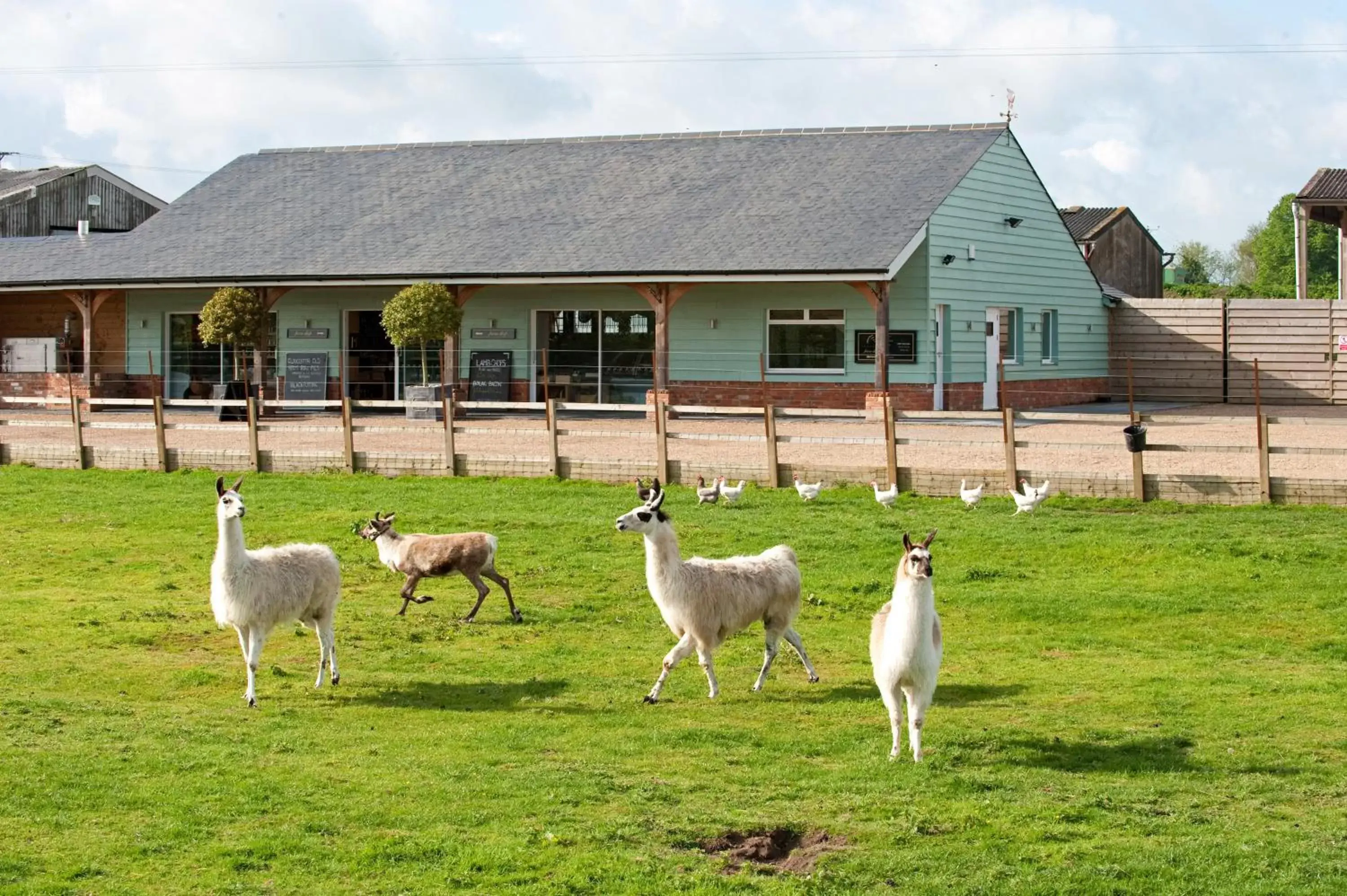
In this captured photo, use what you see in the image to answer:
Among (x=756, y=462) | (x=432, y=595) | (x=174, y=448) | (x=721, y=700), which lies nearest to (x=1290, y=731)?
(x=721, y=700)

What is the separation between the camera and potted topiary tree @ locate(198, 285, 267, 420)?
107 feet

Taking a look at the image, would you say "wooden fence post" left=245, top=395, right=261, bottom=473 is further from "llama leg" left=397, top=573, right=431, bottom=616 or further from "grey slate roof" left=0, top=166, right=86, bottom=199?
"grey slate roof" left=0, top=166, right=86, bottom=199

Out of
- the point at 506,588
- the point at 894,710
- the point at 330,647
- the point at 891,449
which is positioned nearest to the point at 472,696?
the point at 330,647

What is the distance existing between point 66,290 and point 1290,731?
32.1 metres

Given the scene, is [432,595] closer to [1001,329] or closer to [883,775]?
[883,775]

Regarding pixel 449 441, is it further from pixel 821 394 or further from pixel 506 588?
pixel 821 394

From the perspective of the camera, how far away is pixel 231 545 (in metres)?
10.5

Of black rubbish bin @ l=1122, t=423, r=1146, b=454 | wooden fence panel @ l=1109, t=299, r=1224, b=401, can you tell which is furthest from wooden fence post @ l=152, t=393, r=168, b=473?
wooden fence panel @ l=1109, t=299, r=1224, b=401

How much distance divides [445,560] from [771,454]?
759cm

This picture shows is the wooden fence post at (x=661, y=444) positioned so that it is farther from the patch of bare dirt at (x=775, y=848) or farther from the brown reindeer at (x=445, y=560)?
the patch of bare dirt at (x=775, y=848)

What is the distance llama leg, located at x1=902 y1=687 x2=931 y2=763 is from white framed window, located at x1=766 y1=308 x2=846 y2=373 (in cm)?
2273

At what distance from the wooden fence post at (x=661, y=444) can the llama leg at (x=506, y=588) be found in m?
7.13

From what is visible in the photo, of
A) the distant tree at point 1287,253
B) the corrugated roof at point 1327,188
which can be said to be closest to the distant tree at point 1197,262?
the distant tree at point 1287,253

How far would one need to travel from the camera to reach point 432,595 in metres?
14.1
